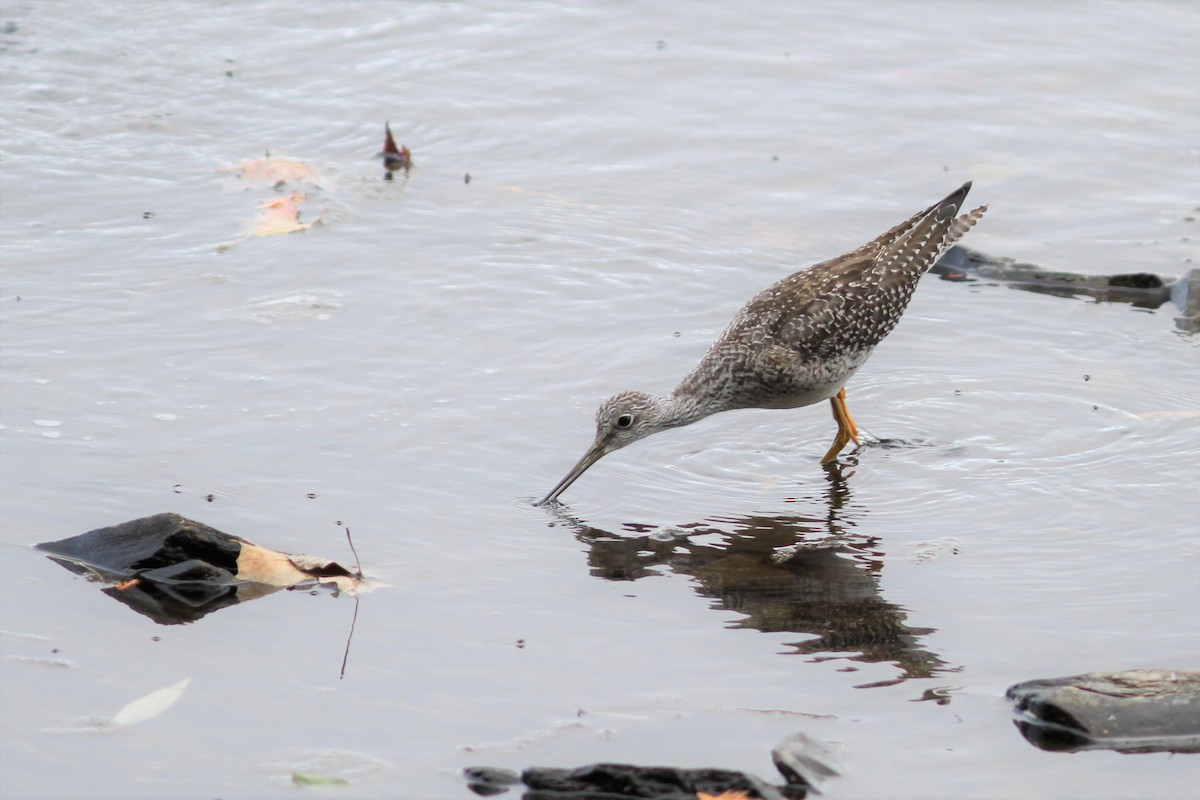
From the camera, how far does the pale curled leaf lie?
5570 millimetres

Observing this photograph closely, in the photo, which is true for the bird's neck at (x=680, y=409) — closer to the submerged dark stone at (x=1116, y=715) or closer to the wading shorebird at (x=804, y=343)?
the wading shorebird at (x=804, y=343)

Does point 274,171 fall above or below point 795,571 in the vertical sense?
above

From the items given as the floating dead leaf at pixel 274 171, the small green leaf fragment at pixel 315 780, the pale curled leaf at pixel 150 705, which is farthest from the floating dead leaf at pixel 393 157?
the small green leaf fragment at pixel 315 780

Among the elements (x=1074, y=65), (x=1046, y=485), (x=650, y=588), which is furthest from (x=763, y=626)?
(x=1074, y=65)

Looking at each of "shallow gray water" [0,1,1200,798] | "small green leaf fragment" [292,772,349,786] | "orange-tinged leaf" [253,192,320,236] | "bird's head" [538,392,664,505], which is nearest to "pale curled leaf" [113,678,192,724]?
"shallow gray water" [0,1,1200,798]

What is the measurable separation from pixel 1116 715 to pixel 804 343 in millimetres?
3547

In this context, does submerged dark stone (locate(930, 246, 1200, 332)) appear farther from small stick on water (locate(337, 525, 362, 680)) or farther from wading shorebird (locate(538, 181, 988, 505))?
small stick on water (locate(337, 525, 362, 680))

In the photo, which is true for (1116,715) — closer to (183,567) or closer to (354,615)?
(354,615)

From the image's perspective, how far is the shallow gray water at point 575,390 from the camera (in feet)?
19.0

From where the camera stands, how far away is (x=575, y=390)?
902 cm

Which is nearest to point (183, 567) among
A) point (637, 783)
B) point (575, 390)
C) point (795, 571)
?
point (637, 783)

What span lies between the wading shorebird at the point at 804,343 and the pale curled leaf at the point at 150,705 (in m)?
3.04

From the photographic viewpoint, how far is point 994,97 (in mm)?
13711

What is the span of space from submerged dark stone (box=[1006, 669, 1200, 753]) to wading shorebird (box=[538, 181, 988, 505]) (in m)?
3.02
